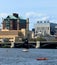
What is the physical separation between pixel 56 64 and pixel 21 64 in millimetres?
7058

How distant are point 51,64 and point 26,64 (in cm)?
512

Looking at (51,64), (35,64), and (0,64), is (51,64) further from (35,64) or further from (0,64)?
(0,64)

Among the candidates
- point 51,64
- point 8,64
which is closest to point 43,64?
point 51,64

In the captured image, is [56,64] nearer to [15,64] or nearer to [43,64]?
[43,64]

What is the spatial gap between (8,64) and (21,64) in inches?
107

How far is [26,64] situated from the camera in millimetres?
83250

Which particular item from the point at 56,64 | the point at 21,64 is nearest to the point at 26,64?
the point at 21,64

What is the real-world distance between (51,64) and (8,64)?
8810 millimetres

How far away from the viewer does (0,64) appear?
82.6m

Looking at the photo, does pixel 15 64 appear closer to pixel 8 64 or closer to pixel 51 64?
pixel 8 64

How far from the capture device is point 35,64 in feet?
274

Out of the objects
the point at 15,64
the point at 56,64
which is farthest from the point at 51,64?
the point at 15,64

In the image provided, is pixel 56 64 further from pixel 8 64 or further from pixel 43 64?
pixel 8 64

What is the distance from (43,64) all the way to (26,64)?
11.6ft
